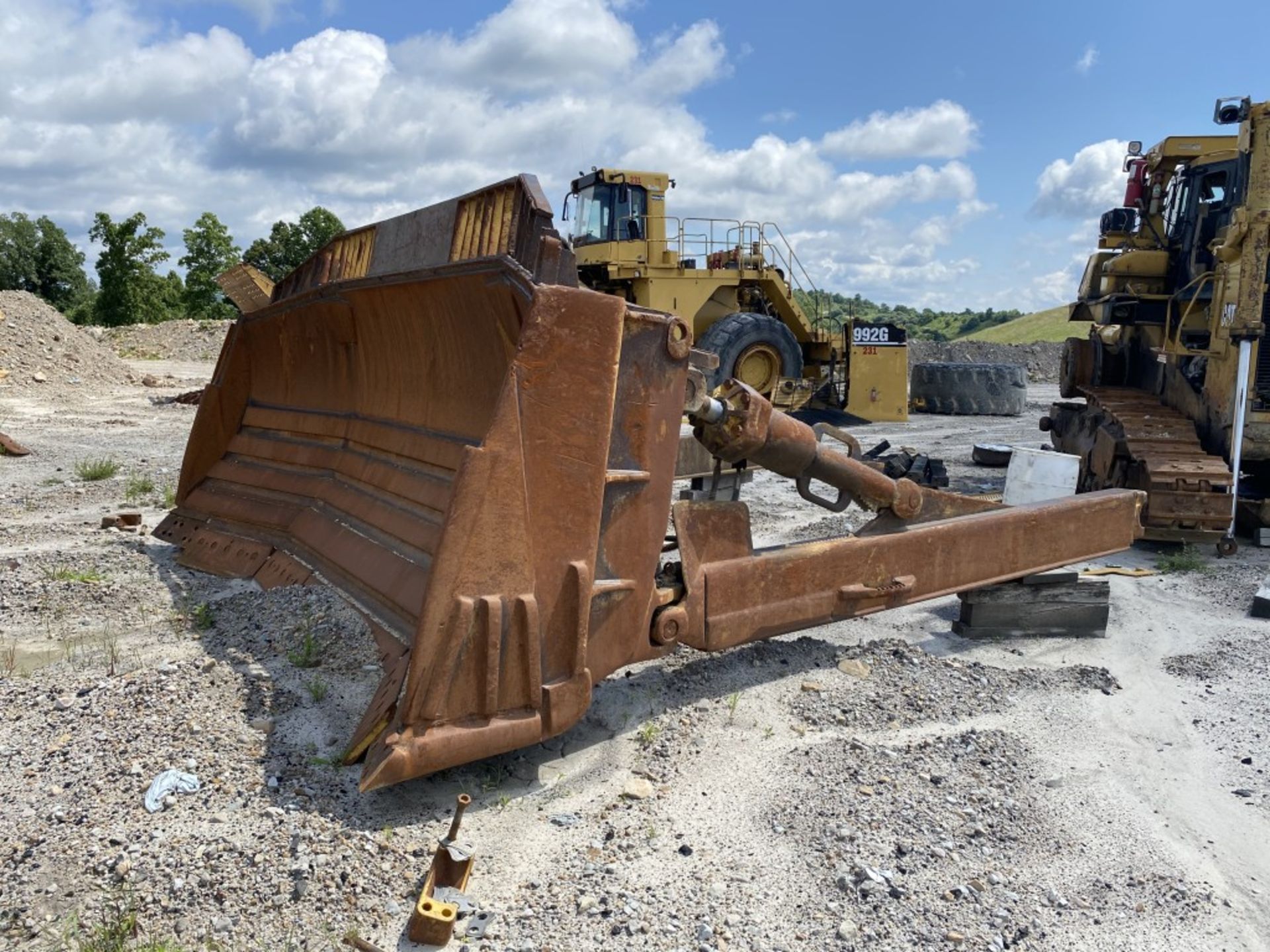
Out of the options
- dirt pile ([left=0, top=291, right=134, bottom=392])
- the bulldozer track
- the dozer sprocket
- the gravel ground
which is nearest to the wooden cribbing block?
the gravel ground

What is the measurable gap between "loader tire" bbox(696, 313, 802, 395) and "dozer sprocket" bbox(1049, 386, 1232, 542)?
6274mm

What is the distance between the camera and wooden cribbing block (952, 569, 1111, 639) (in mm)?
4785

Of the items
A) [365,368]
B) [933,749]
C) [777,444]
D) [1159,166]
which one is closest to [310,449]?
[365,368]

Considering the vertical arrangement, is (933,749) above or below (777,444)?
below

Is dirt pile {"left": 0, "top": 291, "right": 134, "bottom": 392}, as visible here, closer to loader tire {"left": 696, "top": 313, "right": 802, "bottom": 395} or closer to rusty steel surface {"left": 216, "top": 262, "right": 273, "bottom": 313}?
loader tire {"left": 696, "top": 313, "right": 802, "bottom": 395}

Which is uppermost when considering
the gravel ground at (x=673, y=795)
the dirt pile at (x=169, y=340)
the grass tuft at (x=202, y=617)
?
the dirt pile at (x=169, y=340)

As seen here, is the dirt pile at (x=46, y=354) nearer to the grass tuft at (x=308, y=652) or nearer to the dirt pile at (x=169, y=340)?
the dirt pile at (x=169, y=340)

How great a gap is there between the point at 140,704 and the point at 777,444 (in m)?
2.54

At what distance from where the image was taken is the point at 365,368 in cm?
487

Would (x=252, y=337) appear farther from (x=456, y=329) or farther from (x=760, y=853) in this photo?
(x=760, y=853)

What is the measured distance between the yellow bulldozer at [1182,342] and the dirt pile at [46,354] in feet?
52.2

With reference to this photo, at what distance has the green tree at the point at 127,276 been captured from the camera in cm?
3572

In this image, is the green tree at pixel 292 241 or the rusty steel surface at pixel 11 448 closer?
the rusty steel surface at pixel 11 448

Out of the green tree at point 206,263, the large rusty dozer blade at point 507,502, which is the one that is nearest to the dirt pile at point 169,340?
the green tree at point 206,263
